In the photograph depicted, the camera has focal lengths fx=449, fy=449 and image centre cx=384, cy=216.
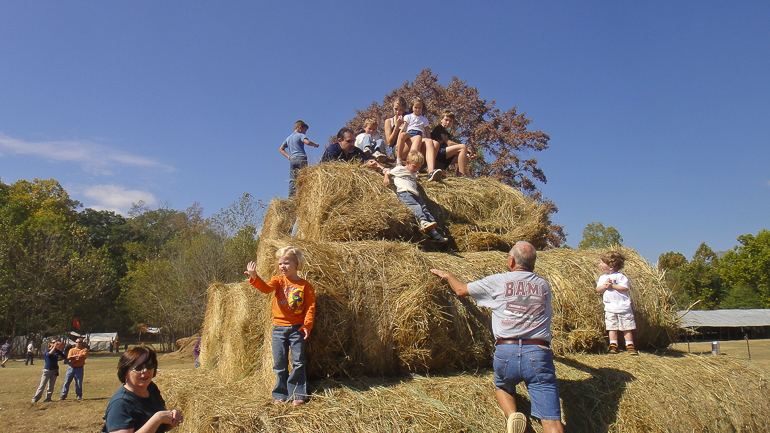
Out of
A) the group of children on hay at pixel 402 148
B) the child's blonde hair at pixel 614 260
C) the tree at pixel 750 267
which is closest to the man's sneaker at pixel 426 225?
the group of children on hay at pixel 402 148

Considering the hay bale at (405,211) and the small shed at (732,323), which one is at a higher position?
the hay bale at (405,211)

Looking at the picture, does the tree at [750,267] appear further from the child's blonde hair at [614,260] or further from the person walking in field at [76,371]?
the person walking in field at [76,371]

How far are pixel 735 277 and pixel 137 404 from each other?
201ft

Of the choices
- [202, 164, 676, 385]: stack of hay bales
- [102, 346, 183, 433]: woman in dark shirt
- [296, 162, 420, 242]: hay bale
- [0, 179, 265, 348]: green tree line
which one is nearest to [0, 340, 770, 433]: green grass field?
[202, 164, 676, 385]: stack of hay bales

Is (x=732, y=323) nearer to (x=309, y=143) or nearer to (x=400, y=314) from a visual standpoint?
(x=309, y=143)

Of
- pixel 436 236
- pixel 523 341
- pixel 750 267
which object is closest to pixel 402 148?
pixel 436 236

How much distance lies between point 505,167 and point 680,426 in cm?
1580

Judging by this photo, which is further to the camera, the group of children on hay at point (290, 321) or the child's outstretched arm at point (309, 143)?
the child's outstretched arm at point (309, 143)

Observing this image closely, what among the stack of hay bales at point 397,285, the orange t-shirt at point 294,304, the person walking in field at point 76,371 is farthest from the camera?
the person walking in field at point 76,371

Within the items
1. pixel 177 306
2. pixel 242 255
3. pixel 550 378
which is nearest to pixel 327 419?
pixel 550 378

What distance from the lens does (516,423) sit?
3346mm

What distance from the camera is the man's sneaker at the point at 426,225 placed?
18.5 ft

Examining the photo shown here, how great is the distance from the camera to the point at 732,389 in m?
4.99

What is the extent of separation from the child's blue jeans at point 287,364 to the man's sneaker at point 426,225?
7.65 ft
